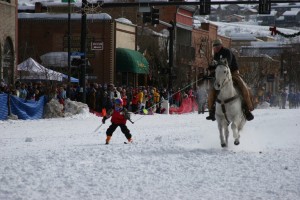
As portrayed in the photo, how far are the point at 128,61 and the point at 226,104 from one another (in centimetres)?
3919

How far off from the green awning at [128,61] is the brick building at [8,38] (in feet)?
41.1

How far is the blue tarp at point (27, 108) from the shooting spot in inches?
1132

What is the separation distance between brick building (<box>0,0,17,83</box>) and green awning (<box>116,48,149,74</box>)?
1252cm

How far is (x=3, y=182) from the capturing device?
10.5 m

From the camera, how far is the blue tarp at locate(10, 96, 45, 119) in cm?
2875

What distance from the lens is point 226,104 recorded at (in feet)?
52.2

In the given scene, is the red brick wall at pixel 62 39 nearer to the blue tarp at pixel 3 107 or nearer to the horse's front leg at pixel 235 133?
the blue tarp at pixel 3 107

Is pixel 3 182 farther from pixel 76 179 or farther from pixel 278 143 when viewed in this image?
pixel 278 143

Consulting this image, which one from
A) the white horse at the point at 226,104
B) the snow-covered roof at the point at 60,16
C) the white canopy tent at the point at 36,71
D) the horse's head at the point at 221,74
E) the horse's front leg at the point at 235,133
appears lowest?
the white canopy tent at the point at 36,71

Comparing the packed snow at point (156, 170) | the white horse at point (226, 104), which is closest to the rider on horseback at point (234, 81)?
the white horse at point (226, 104)

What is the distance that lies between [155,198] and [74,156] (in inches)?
178

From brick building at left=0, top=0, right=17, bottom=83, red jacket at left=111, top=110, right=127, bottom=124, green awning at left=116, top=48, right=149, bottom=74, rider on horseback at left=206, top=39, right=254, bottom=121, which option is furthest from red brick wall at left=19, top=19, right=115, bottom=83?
rider on horseback at left=206, top=39, right=254, bottom=121

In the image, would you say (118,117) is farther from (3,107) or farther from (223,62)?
(3,107)

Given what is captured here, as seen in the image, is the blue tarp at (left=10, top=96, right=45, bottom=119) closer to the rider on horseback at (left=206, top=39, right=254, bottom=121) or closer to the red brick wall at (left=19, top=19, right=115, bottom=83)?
the rider on horseback at (left=206, top=39, right=254, bottom=121)
